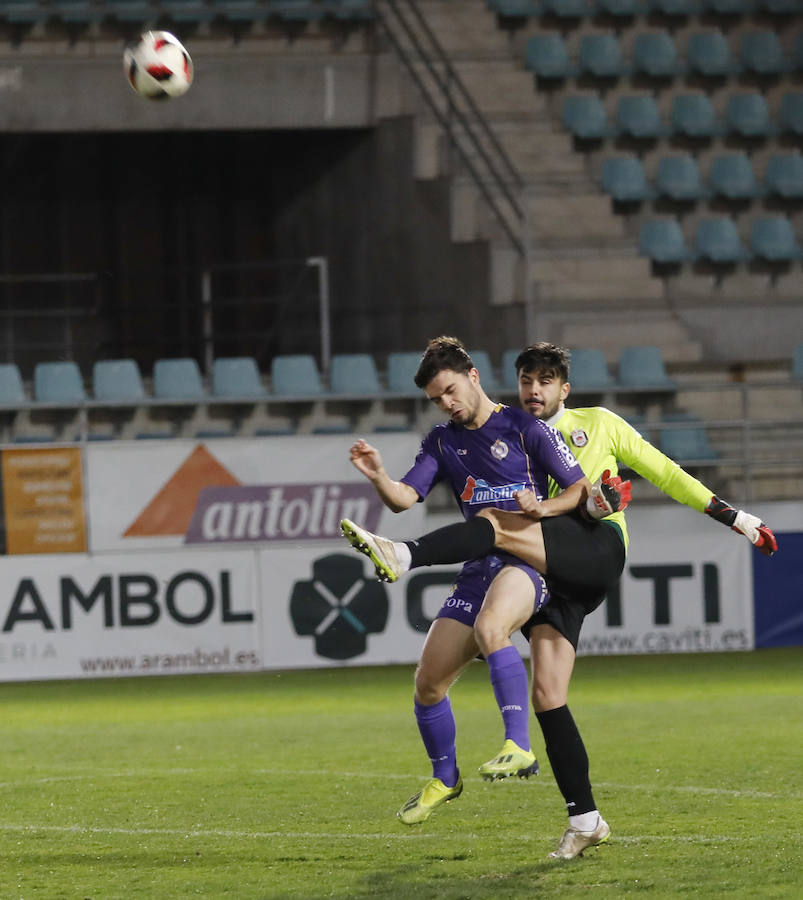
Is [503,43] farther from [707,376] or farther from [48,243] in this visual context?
[48,243]

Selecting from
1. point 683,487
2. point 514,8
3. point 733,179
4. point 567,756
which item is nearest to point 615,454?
point 683,487

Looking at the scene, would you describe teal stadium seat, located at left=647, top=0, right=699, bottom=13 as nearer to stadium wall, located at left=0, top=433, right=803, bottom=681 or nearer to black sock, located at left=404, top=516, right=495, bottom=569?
stadium wall, located at left=0, top=433, right=803, bottom=681

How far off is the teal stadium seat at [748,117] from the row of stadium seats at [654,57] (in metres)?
0.46

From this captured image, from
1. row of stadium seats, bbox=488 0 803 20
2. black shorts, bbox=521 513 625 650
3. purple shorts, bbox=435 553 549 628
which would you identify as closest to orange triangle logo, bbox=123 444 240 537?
purple shorts, bbox=435 553 549 628

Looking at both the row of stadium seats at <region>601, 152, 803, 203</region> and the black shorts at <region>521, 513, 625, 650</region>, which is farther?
the row of stadium seats at <region>601, 152, 803, 203</region>

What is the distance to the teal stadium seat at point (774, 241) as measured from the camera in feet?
58.0

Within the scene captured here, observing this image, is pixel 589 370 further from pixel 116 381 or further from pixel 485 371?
pixel 116 381

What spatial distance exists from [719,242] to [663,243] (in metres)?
0.65

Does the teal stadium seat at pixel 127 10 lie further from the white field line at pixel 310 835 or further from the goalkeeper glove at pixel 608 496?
the goalkeeper glove at pixel 608 496

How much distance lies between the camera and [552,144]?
18438 mm

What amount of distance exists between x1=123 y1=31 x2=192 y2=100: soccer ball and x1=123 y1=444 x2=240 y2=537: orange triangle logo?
3.21m

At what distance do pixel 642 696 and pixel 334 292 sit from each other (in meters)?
9.82

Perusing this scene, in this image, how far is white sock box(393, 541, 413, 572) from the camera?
212 inches

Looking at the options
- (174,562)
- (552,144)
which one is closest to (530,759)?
(174,562)
